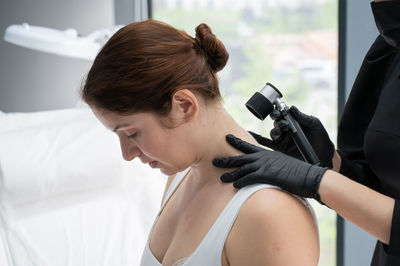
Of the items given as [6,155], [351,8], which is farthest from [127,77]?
[351,8]

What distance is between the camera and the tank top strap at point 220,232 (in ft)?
3.16

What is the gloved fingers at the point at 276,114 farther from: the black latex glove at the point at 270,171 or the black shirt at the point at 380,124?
the black shirt at the point at 380,124

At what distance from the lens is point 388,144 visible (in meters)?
1.15

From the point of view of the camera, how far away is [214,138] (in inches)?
41.8

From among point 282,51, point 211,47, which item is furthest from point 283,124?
point 282,51

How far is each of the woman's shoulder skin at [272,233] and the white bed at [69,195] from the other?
73cm

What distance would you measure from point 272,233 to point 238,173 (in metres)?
0.15

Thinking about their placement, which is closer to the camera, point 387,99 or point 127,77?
point 127,77

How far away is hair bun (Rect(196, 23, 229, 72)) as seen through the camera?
3.34 ft

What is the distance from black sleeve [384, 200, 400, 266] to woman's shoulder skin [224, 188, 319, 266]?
14 centimetres

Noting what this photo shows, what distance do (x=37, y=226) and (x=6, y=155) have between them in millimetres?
230

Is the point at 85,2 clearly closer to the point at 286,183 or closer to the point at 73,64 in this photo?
the point at 73,64

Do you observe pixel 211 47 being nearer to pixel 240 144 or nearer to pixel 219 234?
pixel 240 144

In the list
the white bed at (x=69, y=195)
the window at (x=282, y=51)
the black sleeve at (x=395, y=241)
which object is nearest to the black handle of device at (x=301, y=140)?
the black sleeve at (x=395, y=241)
